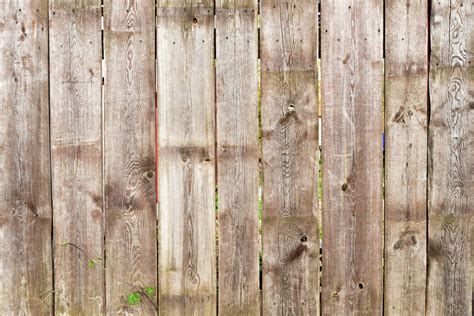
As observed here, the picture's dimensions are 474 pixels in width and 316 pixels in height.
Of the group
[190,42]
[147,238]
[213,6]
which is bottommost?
Answer: [147,238]

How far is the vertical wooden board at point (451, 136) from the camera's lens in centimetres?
282

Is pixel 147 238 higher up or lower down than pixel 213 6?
lower down

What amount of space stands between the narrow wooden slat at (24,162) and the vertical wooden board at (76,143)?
0.05 m

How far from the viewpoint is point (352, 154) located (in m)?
2.83

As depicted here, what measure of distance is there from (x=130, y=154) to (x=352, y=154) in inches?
43.6

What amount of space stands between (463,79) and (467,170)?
45 cm

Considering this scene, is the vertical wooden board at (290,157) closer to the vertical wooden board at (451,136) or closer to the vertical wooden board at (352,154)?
the vertical wooden board at (352,154)

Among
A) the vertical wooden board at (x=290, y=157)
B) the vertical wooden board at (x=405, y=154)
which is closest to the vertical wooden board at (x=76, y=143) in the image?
the vertical wooden board at (x=290, y=157)

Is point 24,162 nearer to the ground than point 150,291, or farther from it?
farther from it

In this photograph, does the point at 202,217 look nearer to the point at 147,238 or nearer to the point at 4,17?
the point at 147,238

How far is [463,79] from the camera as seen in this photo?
2824 millimetres

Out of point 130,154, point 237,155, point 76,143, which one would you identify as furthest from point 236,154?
point 76,143

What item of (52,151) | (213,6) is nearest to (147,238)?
(52,151)

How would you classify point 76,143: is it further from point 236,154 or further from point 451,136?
point 451,136
